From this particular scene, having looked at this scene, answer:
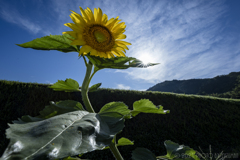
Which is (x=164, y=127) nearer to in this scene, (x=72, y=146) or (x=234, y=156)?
Result: (x=234, y=156)

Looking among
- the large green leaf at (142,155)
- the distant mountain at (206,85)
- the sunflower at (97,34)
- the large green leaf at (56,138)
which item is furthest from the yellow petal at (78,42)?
the distant mountain at (206,85)

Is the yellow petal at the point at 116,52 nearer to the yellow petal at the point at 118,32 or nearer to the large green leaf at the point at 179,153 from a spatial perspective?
the yellow petal at the point at 118,32

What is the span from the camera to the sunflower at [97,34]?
0.58m

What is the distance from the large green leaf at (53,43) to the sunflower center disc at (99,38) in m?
0.07

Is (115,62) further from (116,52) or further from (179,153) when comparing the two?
(179,153)

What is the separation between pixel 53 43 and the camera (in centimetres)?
54

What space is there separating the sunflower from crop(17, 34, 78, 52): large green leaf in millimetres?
31

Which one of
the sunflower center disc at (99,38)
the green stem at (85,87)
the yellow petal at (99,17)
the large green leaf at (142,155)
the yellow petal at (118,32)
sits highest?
the yellow petal at (99,17)

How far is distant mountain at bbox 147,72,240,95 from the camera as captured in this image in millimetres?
25391

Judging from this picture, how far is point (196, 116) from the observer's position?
6.88 metres

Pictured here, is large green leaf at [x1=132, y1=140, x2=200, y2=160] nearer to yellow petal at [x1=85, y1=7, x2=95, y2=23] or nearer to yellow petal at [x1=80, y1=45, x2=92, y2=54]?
Result: yellow petal at [x1=80, y1=45, x2=92, y2=54]

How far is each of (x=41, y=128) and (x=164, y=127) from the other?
246 inches

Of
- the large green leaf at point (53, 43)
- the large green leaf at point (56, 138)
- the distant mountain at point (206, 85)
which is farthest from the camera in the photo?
the distant mountain at point (206, 85)

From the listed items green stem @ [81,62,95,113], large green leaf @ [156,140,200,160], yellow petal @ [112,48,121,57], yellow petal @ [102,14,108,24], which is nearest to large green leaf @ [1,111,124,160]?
green stem @ [81,62,95,113]
